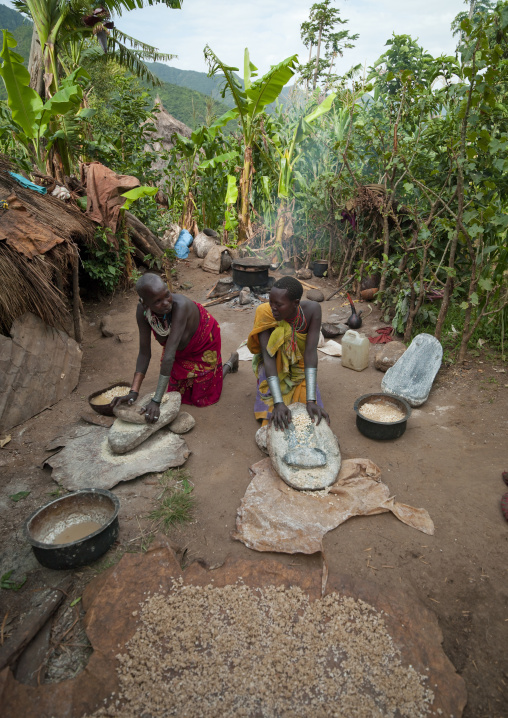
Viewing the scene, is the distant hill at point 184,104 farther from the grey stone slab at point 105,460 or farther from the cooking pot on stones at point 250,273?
the grey stone slab at point 105,460

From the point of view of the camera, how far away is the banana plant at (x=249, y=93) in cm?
608

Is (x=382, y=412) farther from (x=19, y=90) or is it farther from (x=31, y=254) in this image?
(x=19, y=90)

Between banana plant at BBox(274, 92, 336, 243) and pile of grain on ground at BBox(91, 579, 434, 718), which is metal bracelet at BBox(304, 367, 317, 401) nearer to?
pile of grain on ground at BBox(91, 579, 434, 718)

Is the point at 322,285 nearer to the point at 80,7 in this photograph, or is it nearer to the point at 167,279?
the point at 167,279

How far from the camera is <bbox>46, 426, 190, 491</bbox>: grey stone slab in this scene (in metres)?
2.56

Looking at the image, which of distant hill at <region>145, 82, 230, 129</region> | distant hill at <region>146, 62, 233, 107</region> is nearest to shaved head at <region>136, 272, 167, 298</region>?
distant hill at <region>145, 82, 230, 129</region>

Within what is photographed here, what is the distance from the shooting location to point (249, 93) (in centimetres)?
636

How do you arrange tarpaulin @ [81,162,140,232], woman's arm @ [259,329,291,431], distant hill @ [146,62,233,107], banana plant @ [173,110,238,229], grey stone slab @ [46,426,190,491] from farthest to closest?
distant hill @ [146,62,233,107] → banana plant @ [173,110,238,229] → tarpaulin @ [81,162,140,232] → woman's arm @ [259,329,291,431] → grey stone slab @ [46,426,190,491]

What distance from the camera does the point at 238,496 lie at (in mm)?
2506

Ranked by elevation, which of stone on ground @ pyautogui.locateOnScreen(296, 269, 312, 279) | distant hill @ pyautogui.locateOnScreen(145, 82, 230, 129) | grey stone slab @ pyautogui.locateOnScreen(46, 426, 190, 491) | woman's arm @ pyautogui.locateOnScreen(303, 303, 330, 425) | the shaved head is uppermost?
distant hill @ pyautogui.locateOnScreen(145, 82, 230, 129)

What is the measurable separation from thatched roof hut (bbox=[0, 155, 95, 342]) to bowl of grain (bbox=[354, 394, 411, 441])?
2.71 m

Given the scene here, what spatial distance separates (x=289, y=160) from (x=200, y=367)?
5.39 m

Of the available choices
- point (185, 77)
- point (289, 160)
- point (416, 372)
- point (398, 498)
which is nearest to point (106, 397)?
point (398, 498)

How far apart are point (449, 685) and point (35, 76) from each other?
7662 millimetres
